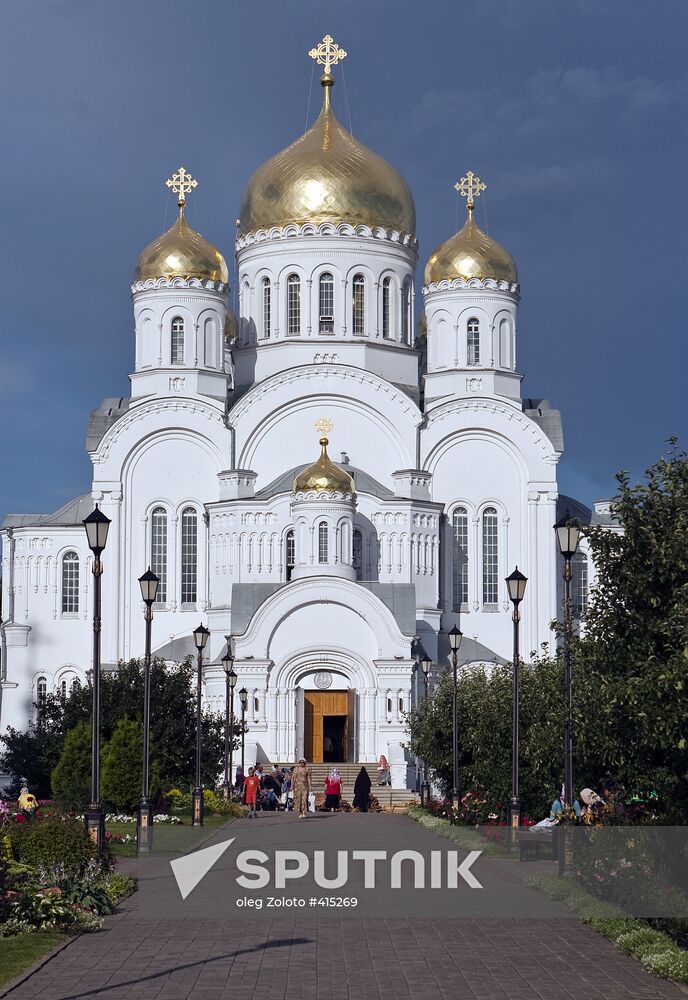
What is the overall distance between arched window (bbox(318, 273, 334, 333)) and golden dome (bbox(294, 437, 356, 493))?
642 cm

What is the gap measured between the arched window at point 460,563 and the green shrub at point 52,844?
36.5 meters

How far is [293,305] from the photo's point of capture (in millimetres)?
56250

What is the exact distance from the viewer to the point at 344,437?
55000 mm

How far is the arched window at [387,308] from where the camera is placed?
5625cm

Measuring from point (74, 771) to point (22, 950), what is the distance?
19.3 m

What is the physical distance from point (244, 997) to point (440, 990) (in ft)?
4.35

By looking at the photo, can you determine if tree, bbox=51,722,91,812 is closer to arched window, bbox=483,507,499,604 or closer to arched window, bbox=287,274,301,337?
arched window, bbox=483,507,499,604

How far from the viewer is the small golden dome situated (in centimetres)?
5528

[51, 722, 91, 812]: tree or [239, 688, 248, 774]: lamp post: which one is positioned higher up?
[239, 688, 248, 774]: lamp post

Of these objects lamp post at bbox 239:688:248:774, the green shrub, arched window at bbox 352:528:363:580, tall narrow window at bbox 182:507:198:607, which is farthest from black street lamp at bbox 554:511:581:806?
tall narrow window at bbox 182:507:198:607

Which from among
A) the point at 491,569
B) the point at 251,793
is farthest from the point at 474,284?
the point at 251,793

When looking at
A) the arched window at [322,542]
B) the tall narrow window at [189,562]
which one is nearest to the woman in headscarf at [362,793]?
the arched window at [322,542]

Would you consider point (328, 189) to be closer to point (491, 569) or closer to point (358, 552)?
point (358, 552)

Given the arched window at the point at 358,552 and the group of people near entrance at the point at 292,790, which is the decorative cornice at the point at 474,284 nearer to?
the arched window at the point at 358,552
